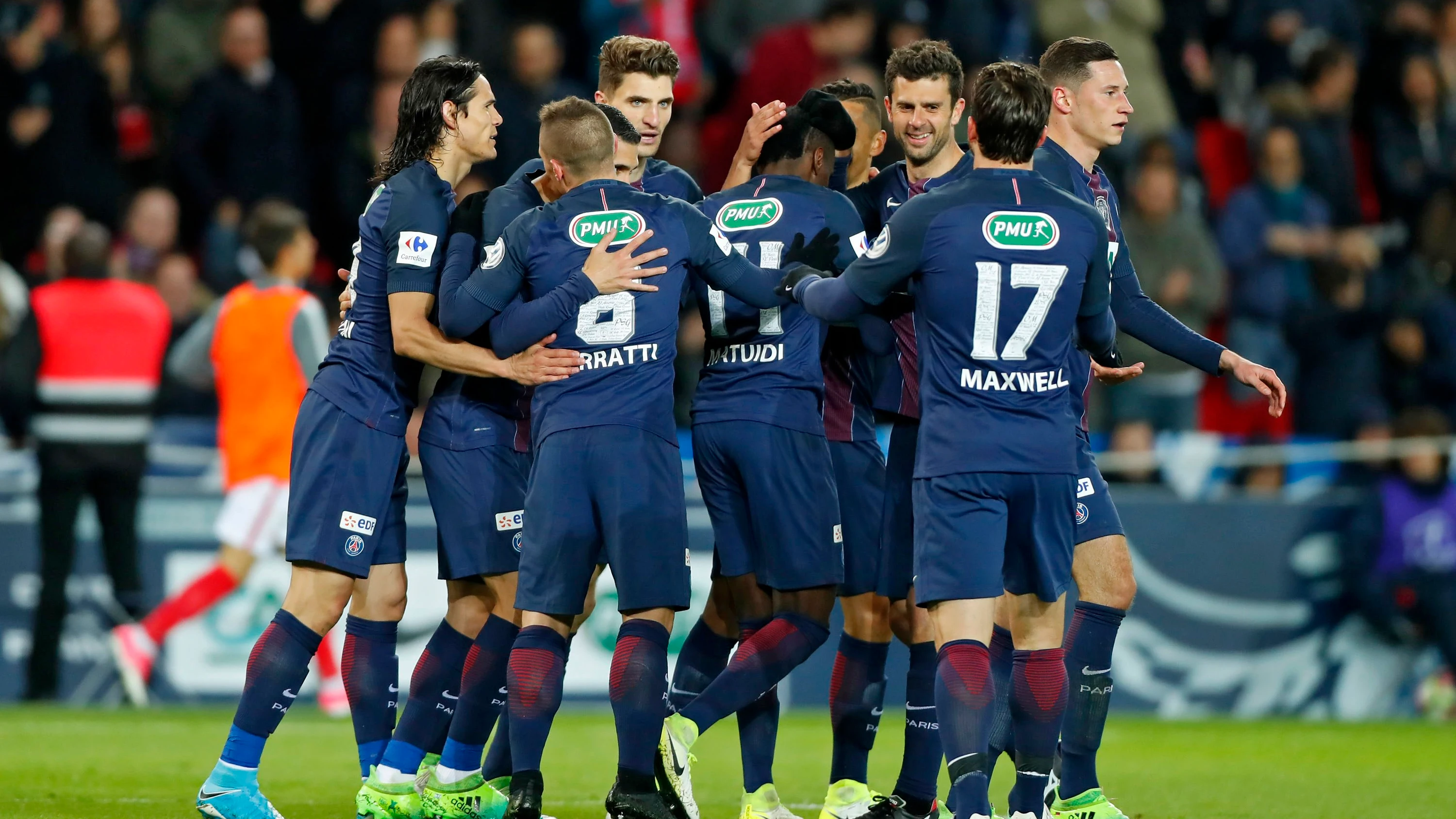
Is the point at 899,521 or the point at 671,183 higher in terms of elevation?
the point at 671,183

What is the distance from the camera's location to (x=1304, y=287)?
48.0 ft

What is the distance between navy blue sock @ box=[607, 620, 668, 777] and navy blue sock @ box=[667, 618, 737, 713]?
2.92ft

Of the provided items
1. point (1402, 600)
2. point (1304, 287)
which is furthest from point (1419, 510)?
point (1304, 287)

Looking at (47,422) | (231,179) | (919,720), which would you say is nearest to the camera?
(919,720)

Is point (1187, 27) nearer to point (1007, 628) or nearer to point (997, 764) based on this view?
point (997, 764)

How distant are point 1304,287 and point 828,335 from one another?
27.7 feet

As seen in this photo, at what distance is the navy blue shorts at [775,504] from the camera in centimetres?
673

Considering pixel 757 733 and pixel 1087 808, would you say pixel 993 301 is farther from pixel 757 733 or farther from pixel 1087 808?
pixel 757 733

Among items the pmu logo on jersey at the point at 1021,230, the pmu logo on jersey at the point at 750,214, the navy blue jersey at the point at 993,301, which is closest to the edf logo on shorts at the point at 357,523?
the pmu logo on jersey at the point at 750,214

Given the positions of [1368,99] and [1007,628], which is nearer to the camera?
[1007,628]

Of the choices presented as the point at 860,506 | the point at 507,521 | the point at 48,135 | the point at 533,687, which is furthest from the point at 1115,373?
the point at 48,135

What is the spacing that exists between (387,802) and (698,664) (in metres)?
1.32

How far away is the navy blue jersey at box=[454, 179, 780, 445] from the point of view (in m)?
6.38

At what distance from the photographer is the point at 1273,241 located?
14.4 meters
